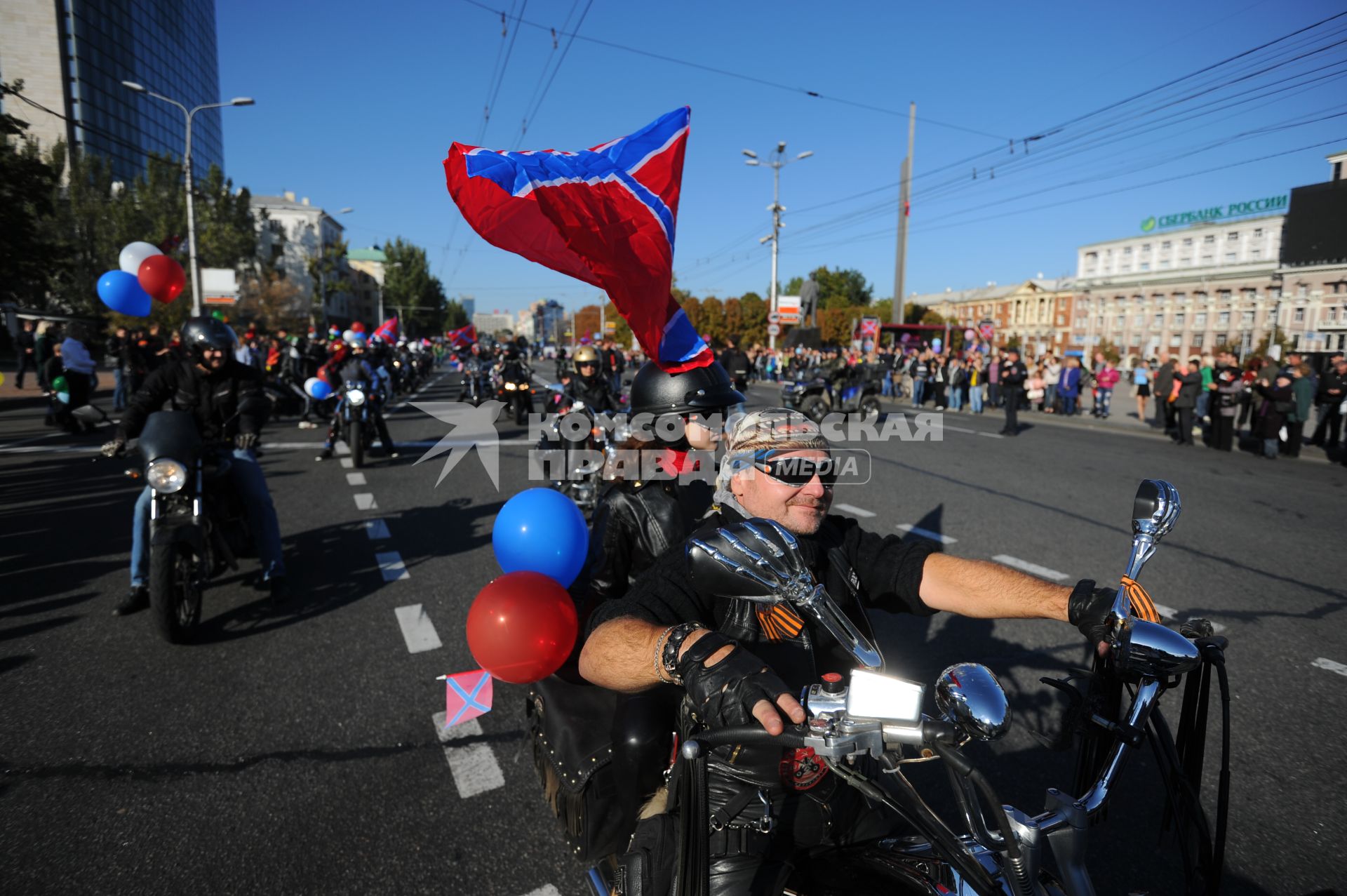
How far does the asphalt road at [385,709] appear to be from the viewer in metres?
2.37

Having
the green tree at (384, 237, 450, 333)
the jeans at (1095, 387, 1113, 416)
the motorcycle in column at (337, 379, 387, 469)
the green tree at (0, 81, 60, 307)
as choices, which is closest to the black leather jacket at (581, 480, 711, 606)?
the motorcycle in column at (337, 379, 387, 469)

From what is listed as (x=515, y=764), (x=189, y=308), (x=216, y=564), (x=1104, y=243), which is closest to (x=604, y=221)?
(x=515, y=764)

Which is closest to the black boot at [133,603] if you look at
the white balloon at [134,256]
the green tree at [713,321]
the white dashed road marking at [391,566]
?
the white dashed road marking at [391,566]

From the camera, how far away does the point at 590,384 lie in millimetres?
9000

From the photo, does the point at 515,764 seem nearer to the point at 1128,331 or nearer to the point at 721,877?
the point at 721,877

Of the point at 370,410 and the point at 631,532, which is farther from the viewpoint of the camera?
the point at 370,410

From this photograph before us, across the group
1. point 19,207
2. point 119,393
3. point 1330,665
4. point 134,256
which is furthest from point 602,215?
point 119,393

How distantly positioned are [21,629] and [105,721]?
1696 millimetres

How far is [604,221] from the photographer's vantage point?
307 centimetres

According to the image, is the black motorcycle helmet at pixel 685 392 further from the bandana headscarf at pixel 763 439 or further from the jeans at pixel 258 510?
the jeans at pixel 258 510

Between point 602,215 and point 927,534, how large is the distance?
15.4 feet

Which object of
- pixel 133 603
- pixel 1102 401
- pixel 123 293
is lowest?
pixel 133 603

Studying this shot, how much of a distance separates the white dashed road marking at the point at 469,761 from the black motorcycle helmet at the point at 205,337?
10.7 ft

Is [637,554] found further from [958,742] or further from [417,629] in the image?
[417,629]
